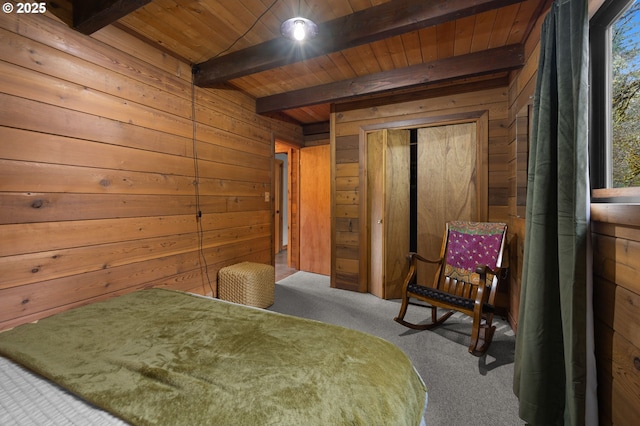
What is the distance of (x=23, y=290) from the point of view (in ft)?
5.02

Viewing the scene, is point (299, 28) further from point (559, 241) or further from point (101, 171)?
point (559, 241)

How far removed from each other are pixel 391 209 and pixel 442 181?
0.65m

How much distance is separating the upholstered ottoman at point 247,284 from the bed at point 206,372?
1.36m

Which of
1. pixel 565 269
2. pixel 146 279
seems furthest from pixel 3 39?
pixel 565 269

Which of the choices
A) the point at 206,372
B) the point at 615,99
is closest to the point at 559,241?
the point at 615,99

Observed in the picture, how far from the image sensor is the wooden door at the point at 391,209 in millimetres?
3186

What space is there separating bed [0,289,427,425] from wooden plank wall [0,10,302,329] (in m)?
0.63

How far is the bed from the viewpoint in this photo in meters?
0.70

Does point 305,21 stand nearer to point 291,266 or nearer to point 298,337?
point 298,337

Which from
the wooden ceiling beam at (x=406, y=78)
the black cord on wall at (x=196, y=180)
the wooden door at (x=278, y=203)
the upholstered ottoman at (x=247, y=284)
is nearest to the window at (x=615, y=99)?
the wooden ceiling beam at (x=406, y=78)

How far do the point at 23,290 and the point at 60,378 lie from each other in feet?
3.82

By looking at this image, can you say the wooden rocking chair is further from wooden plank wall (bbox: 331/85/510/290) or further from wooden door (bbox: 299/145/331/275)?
wooden door (bbox: 299/145/331/275)

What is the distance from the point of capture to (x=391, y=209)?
10.5ft

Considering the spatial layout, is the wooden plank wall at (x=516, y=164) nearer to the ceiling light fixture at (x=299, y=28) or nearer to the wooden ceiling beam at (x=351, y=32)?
the wooden ceiling beam at (x=351, y=32)
